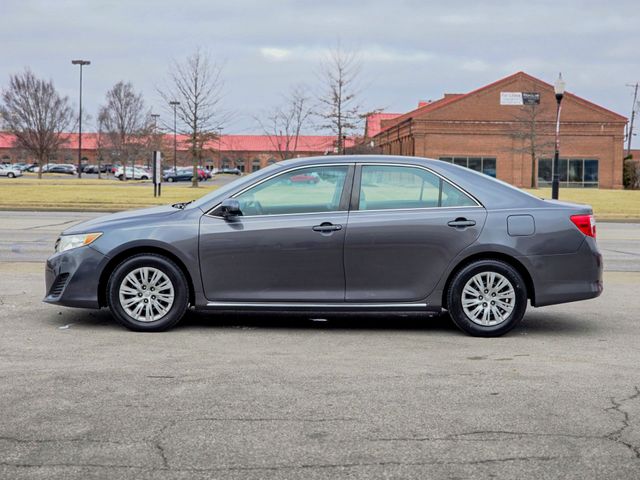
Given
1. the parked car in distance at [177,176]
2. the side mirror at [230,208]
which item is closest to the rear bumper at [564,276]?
the side mirror at [230,208]

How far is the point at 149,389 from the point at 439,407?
1.82 meters

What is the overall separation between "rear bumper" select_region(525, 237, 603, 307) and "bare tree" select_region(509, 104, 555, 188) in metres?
57.9

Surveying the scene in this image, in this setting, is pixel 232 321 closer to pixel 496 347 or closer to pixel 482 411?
pixel 496 347

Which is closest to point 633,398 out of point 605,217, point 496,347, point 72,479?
point 496,347

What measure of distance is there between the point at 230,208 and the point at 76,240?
4.58 feet

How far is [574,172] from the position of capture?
6969cm

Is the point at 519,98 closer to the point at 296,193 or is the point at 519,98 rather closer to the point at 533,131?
the point at 533,131

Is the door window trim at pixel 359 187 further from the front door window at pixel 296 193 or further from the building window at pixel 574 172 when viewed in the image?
the building window at pixel 574 172

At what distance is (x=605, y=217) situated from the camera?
91.4ft

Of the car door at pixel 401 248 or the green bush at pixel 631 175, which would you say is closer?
the car door at pixel 401 248

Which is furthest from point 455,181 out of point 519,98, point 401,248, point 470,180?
point 519,98

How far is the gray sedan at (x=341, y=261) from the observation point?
7625 millimetres

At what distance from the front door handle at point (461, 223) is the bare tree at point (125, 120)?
74.6m

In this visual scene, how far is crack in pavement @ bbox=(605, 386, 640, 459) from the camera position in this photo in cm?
455
